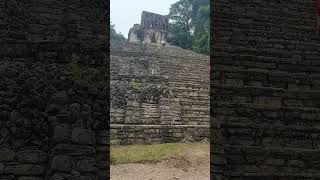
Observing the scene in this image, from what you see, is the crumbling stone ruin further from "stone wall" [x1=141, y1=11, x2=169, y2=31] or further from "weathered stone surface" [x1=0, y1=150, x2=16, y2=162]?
"weathered stone surface" [x1=0, y1=150, x2=16, y2=162]

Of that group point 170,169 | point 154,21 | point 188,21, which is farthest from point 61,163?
point 188,21

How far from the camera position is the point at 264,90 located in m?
5.35

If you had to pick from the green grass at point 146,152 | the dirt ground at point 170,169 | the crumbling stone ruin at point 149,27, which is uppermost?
the crumbling stone ruin at point 149,27

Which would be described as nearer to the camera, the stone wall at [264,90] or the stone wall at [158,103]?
the stone wall at [264,90]

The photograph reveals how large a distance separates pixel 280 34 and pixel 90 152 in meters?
4.07

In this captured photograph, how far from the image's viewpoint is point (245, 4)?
6.64m

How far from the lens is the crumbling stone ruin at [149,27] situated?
42.3m

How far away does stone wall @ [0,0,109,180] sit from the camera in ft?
12.9

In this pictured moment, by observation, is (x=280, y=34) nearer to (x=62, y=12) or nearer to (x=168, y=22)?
(x=62, y=12)

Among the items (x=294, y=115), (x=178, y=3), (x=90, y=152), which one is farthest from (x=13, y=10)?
(x=178, y=3)

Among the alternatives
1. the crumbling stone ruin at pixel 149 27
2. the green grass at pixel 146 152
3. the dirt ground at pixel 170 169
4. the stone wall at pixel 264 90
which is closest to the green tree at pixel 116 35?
the crumbling stone ruin at pixel 149 27

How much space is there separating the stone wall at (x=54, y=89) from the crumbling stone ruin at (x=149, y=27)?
37.6m

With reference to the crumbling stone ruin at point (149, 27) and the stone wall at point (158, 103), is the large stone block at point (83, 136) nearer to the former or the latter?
the stone wall at point (158, 103)

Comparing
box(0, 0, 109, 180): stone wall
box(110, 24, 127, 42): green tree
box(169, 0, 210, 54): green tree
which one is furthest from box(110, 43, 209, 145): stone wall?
box(110, 24, 127, 42): green tree
